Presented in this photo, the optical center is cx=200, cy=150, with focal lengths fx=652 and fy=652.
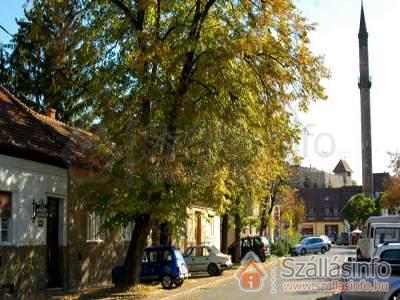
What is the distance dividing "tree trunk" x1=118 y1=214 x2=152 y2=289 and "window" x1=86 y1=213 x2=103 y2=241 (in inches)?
104

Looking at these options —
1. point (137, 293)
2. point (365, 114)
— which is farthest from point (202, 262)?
point (365, 114)

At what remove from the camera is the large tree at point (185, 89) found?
1972 centimetres

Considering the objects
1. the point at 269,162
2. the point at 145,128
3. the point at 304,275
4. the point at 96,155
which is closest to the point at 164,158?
the point at 145,128

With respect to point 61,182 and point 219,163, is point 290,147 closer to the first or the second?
point 219,163

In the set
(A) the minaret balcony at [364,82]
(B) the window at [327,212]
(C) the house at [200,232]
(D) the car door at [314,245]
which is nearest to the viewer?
(C) the house at [200,232]

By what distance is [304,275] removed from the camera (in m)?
28.6

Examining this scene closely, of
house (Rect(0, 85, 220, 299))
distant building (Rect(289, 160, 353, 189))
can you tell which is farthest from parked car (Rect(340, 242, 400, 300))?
distant building (Rect(289, 160, 353, 189))

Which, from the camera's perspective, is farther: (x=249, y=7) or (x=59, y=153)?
(x=59, y=153)

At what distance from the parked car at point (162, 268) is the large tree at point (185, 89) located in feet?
8.84

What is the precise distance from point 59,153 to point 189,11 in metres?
6.55

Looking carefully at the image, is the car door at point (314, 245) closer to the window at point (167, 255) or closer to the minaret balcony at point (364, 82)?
the window at point (167, 255)

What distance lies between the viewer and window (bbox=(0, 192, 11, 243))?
18906mm

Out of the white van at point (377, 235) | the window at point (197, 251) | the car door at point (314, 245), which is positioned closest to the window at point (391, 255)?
the white van at point (377, 235)

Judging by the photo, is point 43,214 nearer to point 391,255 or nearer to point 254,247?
point 391,255
